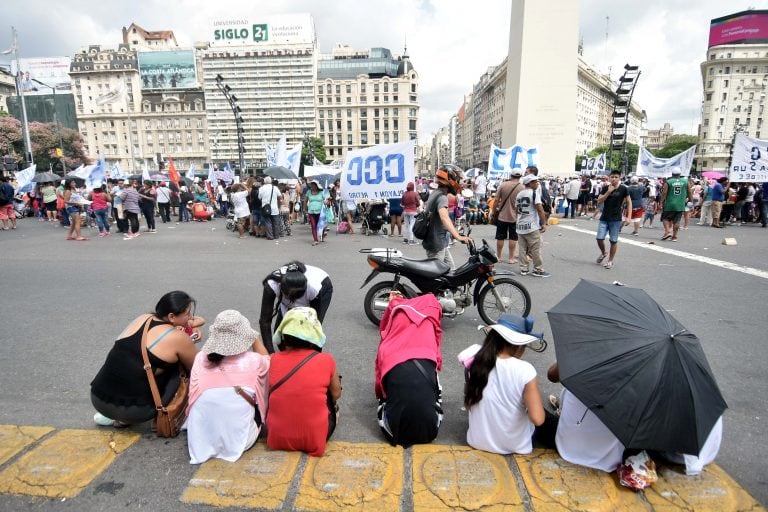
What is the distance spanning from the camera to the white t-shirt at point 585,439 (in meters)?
2.50

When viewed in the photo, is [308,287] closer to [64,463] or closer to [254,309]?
[64,463]

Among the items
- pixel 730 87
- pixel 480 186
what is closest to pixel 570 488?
pixel 480 186

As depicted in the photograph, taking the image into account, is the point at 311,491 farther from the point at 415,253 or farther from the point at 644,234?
the point at 644,234

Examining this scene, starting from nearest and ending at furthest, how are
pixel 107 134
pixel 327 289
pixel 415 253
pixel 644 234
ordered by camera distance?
pixel 327 289 < pixel 415 253 < pixel 644 234 < pixel 107 134

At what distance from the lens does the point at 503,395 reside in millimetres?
2594

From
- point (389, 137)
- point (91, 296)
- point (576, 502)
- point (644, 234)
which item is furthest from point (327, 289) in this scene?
point (389, 137)

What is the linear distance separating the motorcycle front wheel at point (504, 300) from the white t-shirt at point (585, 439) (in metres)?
2.48

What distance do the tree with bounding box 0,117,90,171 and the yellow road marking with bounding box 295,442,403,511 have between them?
44.9m

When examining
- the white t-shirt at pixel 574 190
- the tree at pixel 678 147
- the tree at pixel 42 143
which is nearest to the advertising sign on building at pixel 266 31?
the tree at pixel 42 143

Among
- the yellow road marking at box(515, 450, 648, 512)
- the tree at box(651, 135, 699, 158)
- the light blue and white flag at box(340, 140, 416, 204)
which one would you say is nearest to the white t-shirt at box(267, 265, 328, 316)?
the yellow road marking at box(515, 450, 648, 512)

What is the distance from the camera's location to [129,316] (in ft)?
17.7

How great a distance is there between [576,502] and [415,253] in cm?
752

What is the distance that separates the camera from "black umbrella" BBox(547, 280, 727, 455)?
6.73 ft

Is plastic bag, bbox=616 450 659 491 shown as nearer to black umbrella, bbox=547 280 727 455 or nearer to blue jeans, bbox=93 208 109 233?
black umbrella, bbox=547 280 727 455
